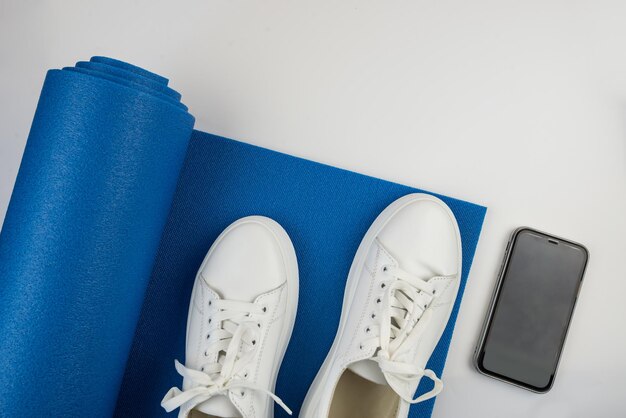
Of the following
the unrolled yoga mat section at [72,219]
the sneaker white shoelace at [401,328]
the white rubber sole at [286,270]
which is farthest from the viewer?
the white rubber sole at [286,270]

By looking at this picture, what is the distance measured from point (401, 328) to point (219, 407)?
338mm

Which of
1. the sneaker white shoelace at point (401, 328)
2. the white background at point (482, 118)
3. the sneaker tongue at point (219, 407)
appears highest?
the white background at point (482, 118)

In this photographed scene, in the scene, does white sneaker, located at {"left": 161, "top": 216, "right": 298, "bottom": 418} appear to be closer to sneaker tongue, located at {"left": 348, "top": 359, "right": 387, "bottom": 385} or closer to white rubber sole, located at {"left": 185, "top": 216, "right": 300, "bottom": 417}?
white rubber sole, located at {"left": 185, "top": 216, "right": 300, "bottom": 417}

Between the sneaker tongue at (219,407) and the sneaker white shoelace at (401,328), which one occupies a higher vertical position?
the sneaker white shoelace at (401,328)

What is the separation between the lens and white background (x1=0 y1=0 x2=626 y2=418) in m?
1.12

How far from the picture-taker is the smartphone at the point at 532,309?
3.63 feet

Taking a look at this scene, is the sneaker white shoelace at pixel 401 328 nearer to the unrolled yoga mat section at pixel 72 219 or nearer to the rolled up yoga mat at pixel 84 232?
the rolled up yoga mat at pixel 84 232

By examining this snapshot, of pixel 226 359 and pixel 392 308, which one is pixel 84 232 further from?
pixel 392 308

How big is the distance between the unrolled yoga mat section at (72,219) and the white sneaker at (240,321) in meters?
0.19

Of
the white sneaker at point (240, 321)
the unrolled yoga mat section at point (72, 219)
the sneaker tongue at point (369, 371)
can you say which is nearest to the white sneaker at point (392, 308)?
the sneaker tongue at point (369, 371)

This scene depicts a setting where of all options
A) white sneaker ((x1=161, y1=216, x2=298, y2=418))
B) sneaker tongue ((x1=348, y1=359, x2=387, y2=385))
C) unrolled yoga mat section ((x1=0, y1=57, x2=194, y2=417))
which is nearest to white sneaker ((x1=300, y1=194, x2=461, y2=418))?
sneaker tongue ((x1=348, y1=359, x2=387, y2=385))

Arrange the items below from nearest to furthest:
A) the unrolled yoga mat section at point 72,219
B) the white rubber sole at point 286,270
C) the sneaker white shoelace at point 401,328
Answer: the unrolled yoga mat section at point 72,219 → the sneaker white shoelace at point 401,328 → the white rubber sole at point 286,270

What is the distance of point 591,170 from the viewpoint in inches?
44.2

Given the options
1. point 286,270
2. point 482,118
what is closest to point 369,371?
point 286,270
